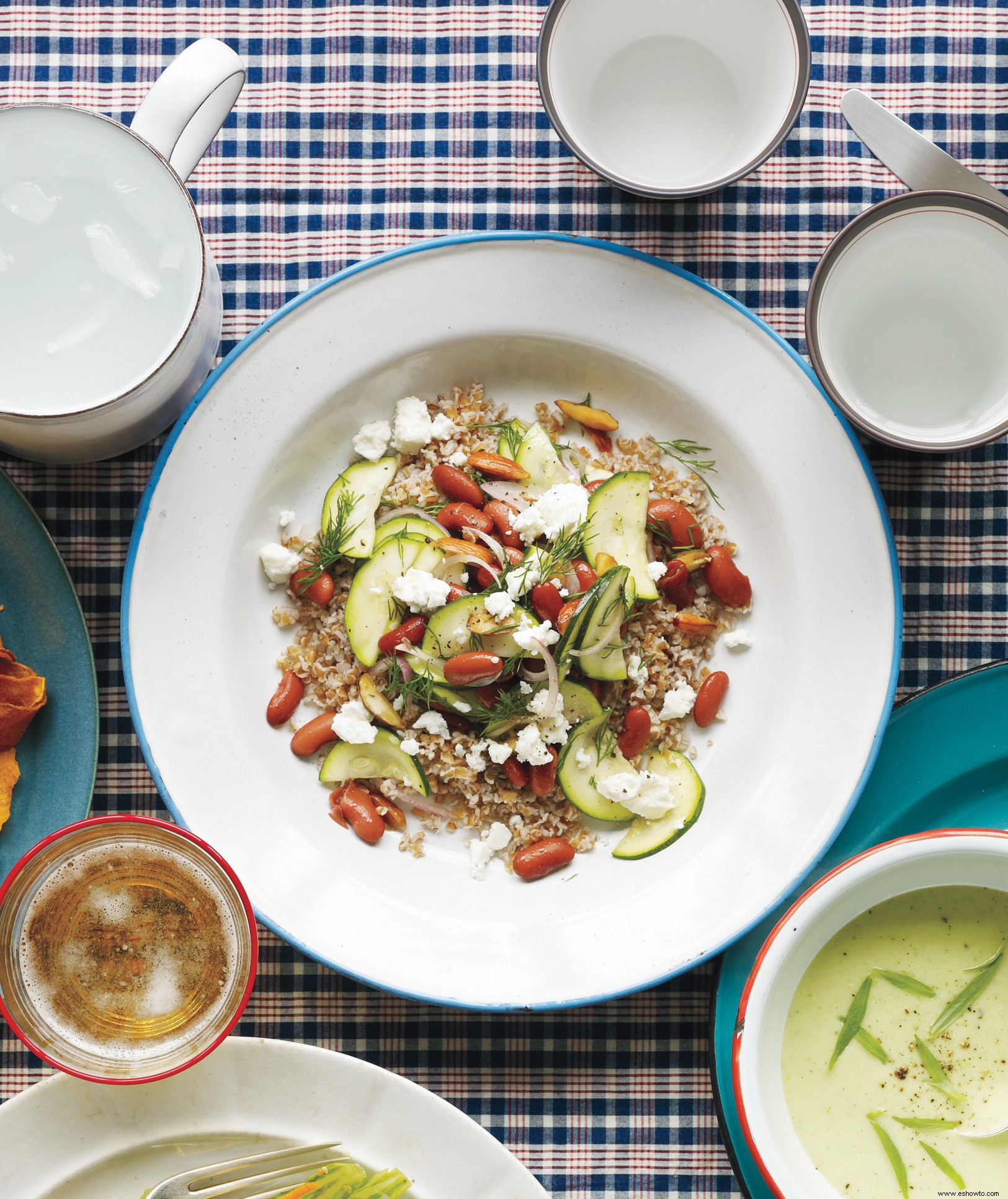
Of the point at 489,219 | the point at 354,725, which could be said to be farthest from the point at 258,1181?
the point at 489,219

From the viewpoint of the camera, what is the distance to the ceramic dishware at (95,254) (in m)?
1.26

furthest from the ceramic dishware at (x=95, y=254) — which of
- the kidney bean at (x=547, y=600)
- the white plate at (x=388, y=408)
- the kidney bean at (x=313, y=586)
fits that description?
the kidney bean at (x=547, y=600)

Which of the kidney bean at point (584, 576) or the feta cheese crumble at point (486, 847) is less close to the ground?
the kidney bean at point (584, 576)

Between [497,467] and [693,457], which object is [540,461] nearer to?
[497,467]

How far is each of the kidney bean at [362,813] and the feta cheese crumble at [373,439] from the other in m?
0.50

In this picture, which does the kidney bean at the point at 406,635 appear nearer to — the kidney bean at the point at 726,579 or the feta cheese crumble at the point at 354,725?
the feta cheese crumble at the point at 354,725

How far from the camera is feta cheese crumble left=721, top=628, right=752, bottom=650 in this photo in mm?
1487

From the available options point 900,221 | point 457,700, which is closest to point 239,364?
point 457,700

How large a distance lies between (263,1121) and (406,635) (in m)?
0.74

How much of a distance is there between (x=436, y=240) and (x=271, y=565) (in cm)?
52

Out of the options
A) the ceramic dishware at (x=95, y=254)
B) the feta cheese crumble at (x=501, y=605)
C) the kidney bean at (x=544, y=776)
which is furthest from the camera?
the kidney bean at (x=544, y=776)

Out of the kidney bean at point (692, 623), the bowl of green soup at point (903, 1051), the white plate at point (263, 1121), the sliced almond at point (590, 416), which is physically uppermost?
the sliced almond at point (590, 416)

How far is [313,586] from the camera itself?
147cm

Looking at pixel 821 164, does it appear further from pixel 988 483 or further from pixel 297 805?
pixel 297 805
